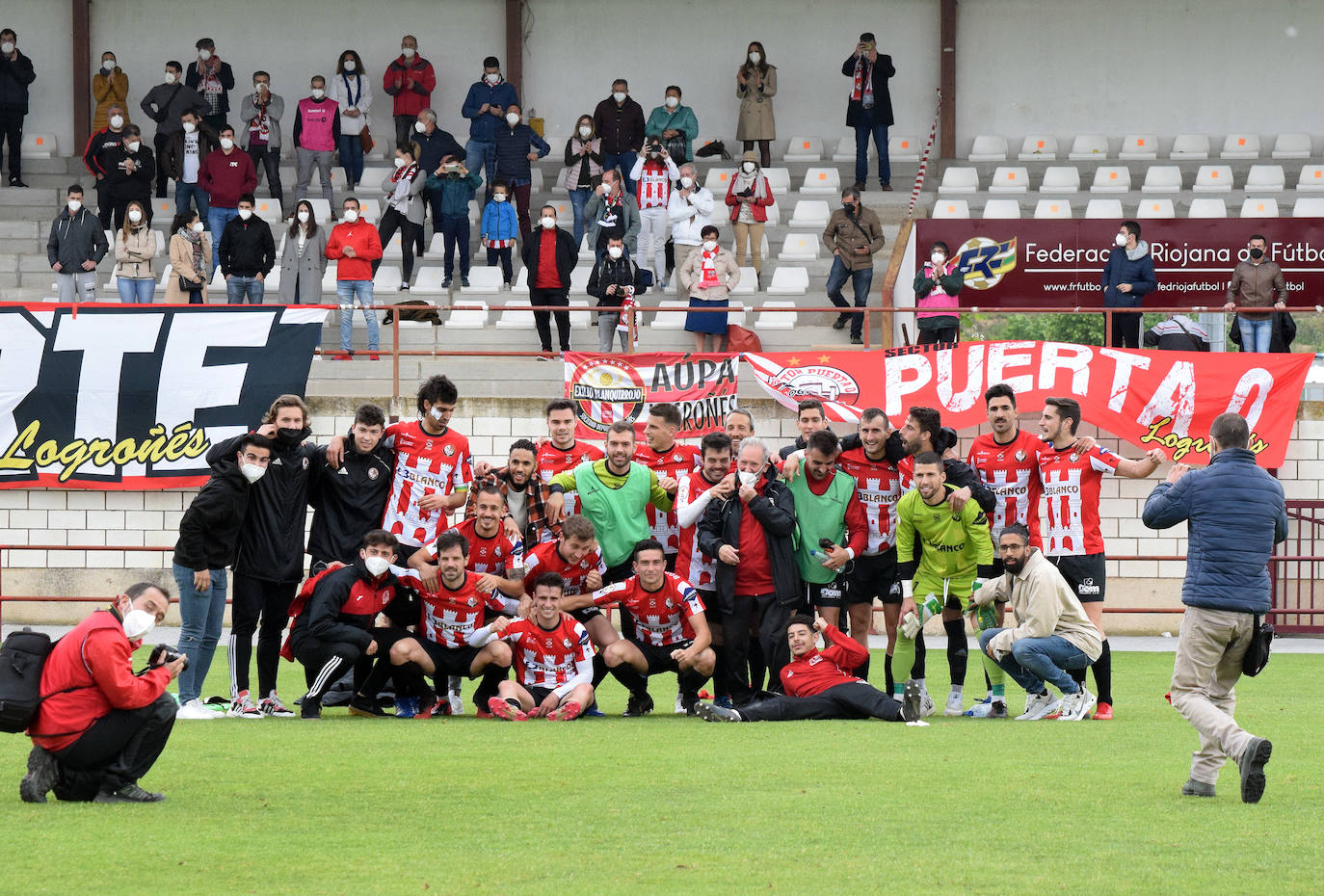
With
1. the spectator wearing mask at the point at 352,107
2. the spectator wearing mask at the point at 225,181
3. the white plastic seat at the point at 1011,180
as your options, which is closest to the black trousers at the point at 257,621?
the spectator wearing mask at the point at 225,181

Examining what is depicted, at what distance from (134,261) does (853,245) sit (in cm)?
855

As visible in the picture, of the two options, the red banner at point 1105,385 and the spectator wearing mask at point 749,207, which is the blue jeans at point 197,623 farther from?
the spectator wearing mask at point 749,207

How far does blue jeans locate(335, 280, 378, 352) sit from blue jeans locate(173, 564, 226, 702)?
6.86 metres

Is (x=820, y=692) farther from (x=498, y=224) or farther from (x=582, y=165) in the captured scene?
(x=582, y=165)

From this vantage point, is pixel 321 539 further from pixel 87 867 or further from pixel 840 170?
pixel 840 170

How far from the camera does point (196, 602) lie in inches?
388

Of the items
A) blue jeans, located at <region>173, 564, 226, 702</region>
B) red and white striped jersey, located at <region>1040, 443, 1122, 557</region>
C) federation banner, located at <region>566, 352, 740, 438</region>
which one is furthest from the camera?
federation banner, located at <region>566, 352, 740, 438</region>

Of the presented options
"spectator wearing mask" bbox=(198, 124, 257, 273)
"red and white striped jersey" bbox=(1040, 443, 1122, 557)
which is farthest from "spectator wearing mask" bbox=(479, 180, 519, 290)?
"red and white striped jersey" bbox=(1040, 443, 1122, 557)

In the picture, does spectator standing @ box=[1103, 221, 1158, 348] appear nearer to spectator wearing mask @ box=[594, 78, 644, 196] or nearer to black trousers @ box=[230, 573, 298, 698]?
spectator wearing mask @ box=[594, 78, 644, 196]

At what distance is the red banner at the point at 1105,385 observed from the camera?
16625 millimetres

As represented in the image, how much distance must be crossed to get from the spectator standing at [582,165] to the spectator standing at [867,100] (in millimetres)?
3987

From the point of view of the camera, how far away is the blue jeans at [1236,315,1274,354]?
1756cm

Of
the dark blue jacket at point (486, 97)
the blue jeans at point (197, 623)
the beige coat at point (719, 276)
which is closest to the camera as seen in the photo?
the blue jeans at point (197, 623)

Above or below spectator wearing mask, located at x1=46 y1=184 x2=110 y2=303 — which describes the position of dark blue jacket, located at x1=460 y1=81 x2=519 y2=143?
above
